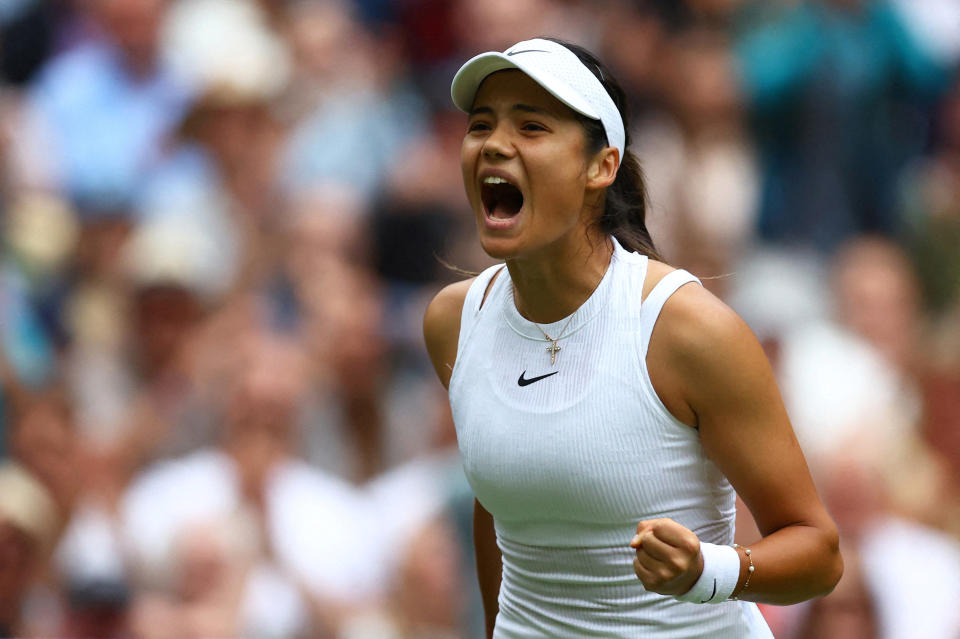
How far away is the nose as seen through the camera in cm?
219

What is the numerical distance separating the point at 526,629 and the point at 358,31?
430 centimetres

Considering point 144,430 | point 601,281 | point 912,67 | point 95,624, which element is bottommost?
point 95,624

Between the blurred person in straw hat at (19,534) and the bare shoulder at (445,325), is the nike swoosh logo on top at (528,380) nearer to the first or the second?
the bare shoulder at (445,325)

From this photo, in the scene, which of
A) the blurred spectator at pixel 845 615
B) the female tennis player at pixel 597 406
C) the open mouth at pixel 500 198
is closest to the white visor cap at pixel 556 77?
the female tennis player at pixel 597 406

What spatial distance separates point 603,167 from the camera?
7.42 ft

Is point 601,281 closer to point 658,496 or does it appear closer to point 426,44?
point 658,496

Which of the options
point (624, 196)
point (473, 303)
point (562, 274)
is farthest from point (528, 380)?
point (624, 196)

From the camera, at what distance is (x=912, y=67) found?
5.64 m

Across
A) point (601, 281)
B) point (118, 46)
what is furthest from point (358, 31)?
point (601, 281)

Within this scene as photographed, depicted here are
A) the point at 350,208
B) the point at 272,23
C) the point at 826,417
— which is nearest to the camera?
the point at 826,417

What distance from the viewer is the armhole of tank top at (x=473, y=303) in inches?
96.9

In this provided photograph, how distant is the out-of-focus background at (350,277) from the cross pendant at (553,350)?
1.64 meters

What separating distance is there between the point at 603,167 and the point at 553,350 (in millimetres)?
306

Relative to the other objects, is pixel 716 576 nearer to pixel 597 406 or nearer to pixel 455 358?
pixel 597 406
